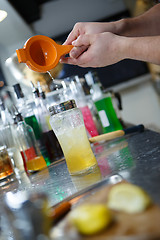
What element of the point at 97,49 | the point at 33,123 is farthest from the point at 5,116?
the point at 97,49

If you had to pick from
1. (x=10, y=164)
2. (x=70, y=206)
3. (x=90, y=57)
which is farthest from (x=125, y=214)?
(x=10, y=164)

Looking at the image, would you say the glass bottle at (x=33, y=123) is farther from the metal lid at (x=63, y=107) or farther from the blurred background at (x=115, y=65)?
the blurred background at (x=115, y=65)

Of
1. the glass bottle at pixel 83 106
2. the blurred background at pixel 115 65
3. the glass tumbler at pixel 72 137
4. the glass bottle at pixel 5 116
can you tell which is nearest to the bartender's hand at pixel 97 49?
the glass tumbler at pixel 72 137

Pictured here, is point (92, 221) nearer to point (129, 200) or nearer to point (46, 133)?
point (129, 200)

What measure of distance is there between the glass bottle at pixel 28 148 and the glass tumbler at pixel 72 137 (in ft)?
1.27

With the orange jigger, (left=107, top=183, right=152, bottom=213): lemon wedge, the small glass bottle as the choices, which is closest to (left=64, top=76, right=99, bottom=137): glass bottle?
the small glass bottle

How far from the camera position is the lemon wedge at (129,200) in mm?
413

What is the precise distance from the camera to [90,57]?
1049 millimetres

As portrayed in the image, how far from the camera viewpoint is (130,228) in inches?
14.5

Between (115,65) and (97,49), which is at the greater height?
(115,65)

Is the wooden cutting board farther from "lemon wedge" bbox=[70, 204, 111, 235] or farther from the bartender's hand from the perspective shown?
the bartender's hand

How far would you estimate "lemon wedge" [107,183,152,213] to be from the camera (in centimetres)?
41

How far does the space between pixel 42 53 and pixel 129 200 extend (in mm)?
706

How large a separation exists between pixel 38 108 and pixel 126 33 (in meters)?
0.51
